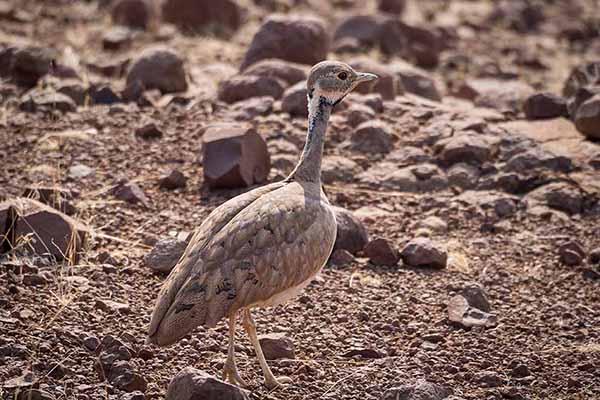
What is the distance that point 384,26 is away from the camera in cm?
1238

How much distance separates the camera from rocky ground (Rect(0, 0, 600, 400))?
6.04m

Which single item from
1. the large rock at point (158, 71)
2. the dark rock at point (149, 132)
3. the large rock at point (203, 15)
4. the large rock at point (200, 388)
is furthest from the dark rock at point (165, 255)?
the large rock at point (203, 15)

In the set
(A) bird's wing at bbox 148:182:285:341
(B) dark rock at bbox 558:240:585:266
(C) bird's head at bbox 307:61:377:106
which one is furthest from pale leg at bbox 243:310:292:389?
(B) dark rock at bbox 558:240:585:266

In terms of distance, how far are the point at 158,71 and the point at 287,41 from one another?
1.39 m

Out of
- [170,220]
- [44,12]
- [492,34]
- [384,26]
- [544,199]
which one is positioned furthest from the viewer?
[492,34]

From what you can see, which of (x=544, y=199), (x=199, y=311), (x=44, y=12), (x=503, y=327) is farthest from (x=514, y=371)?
(x=44, y=12)

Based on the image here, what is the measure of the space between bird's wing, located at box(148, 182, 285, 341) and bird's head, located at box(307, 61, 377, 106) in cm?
68

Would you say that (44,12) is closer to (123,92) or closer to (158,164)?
(123,92)

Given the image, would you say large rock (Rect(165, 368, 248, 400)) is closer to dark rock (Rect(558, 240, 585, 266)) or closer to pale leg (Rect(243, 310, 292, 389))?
pale leg (Rect(243, 310, 292, 389))

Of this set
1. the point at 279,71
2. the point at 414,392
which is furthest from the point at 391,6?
the point at 414,392

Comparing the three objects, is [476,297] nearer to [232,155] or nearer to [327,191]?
[327,191]

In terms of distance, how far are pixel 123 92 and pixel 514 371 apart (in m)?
5.41

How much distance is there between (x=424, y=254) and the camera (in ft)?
24.6

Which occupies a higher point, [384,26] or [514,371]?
[384,26]
